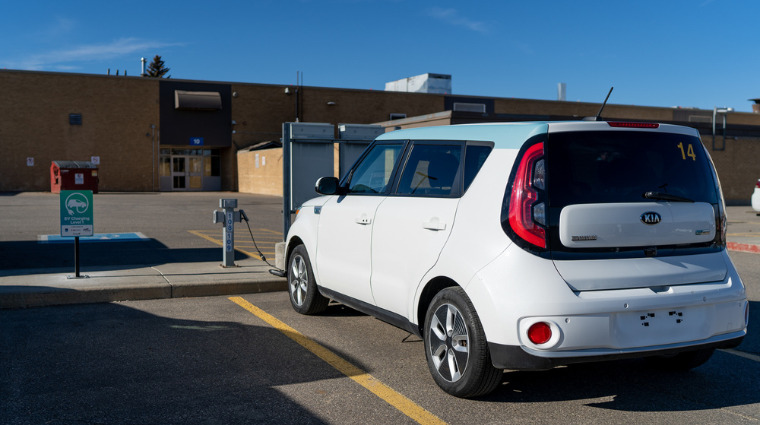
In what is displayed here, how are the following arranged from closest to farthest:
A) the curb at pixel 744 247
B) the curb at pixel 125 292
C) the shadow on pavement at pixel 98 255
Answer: the curb at pixel 125 292, the shadow on pavement at pixel 98 255, the curb at pixel 744 247

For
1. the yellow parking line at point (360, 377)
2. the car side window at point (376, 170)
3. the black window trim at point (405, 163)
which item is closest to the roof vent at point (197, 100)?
the yellow parking line at point (360, 377)

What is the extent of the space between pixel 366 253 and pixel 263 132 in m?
40.4

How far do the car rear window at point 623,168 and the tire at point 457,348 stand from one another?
882mm

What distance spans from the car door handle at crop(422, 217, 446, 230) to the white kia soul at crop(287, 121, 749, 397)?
15 mm

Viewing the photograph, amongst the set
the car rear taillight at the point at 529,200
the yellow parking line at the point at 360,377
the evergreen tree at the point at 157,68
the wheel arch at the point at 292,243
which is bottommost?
the yellow parking line at the point at 360,377

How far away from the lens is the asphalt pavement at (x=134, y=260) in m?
7.83

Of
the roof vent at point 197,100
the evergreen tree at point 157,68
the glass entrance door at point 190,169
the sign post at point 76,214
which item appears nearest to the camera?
the sign post at point 76,214

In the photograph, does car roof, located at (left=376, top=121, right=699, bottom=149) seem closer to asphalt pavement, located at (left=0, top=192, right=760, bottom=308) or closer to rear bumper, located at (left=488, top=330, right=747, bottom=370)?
rear bumper, located at (left=488, top=330, right=747, bottom=370)

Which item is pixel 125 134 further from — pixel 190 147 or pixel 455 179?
pixel 455 179

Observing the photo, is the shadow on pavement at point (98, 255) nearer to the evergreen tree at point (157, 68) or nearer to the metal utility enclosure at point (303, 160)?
the metal utility enclosure at point (303, 160)

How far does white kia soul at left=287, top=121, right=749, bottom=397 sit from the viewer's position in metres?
4.12

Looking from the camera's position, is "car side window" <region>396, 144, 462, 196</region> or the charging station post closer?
"car side window" <region>396, 144, 462, 196</region>

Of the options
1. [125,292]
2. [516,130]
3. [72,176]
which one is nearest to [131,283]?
[125,292]

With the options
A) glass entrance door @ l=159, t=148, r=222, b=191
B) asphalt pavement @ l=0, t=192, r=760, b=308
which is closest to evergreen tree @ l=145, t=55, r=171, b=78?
glass entrance door @ l=159, t=148, r=222, b=191
